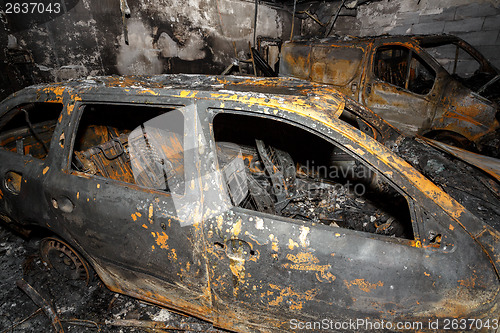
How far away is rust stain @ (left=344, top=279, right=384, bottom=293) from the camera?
130cm

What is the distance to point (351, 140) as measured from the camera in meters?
1.25

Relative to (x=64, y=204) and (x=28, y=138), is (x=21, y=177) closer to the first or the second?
(x=64, y=204)

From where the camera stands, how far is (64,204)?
180 cm

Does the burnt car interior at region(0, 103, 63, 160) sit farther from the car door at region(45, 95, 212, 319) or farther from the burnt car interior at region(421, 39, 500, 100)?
the burnt car interior at region(421, 39, 500, 100)

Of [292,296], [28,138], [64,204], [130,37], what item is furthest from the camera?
[130,37]

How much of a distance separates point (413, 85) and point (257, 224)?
547 centimetres

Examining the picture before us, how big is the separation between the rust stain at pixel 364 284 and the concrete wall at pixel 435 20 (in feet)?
23.8

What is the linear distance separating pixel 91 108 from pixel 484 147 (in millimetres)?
5506

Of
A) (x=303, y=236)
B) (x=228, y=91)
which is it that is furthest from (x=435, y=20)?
(x=303, y=236)

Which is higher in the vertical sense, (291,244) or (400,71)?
(400,71)

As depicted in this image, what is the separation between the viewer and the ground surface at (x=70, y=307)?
209cm

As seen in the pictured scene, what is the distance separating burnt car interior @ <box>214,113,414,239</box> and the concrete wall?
5831 millimetres

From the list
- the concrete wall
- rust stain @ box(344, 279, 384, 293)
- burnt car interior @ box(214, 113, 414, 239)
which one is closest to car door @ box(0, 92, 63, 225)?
burnt car interior @ box(214, 113, 414, 239)

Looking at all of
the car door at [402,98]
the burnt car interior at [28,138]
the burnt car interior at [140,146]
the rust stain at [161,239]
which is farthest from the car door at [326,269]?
the car door at [402,98]
